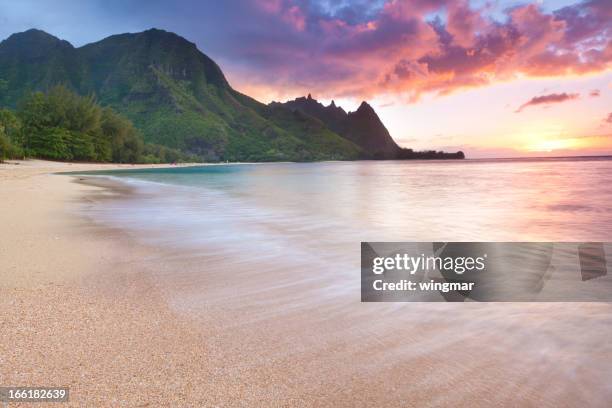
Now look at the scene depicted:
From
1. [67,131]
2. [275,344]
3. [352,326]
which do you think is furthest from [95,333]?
[67,131]

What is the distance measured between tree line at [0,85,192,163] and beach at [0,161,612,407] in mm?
67761

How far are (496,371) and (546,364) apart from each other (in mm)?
481

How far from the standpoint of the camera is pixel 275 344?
3.24 m

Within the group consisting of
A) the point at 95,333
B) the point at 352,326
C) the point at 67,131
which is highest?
the point at 67,131

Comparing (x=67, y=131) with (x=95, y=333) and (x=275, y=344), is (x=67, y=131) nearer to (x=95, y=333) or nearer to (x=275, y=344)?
(x=95, y=333)

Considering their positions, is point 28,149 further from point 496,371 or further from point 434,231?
point 496,371

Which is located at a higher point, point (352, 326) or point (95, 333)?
point (95, 333)

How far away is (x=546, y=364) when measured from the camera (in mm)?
2998

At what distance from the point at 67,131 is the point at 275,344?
3389 inches

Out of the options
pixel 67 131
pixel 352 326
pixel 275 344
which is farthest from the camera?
pixel 67 131

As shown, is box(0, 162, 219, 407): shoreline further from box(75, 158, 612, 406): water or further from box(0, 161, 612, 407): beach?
box(75, 158, 612, 406): water

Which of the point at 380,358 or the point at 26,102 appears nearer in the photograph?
the point at 380,358

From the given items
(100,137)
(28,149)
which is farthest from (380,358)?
(100,137)

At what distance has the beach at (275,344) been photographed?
99.7 inches
